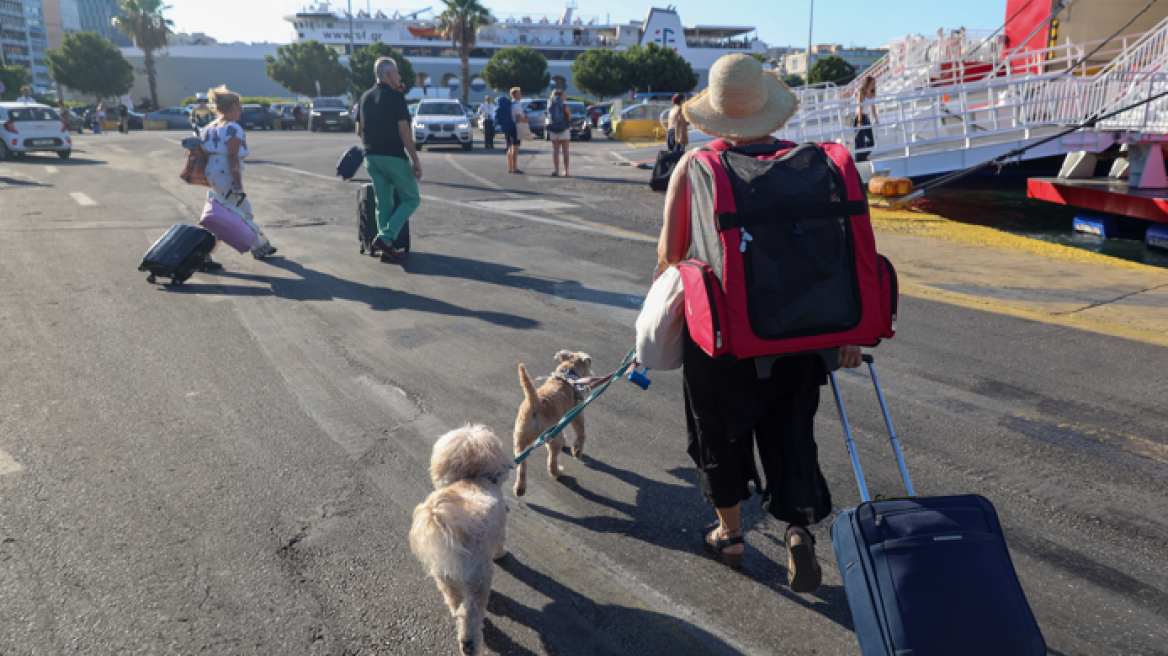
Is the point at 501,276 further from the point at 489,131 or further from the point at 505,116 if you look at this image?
the point at 489,131

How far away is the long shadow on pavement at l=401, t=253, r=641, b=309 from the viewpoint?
712 centimetres

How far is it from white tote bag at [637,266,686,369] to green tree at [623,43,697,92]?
179ft

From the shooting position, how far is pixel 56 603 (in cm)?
279

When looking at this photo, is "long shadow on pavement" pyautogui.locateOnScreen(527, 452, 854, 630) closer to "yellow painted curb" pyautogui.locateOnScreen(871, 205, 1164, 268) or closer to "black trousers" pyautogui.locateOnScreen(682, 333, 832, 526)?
"black trousers" pyautogui.locateOnScreen(682, 333, 832, 526)

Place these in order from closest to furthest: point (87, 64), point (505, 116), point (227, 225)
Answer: point (227, 225) → point (505, 116) → point (87, 64)

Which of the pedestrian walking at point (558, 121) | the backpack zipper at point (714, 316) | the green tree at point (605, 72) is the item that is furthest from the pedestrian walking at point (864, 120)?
the green tree at point (605, 72)

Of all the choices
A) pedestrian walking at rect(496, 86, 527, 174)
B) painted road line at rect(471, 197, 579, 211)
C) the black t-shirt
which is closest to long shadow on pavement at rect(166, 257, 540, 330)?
the black t-shirt

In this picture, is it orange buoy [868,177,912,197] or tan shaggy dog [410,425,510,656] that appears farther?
orange buoy [868,177,912,197]

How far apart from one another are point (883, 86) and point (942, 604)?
867 inches

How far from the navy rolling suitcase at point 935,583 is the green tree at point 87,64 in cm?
7858

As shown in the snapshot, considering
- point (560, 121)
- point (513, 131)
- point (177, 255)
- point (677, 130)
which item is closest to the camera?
point (177, 255)

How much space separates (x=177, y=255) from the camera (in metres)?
7.48

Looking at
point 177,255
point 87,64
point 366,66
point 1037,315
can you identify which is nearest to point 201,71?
point 87,64

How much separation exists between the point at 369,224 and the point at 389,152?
1025 mm
